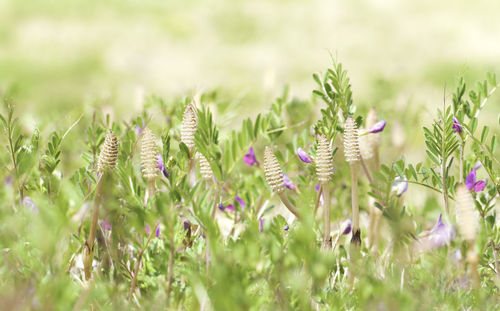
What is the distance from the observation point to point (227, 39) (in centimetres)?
1218

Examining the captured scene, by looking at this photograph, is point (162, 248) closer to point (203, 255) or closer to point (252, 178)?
point (203, 255)

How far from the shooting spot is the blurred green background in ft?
33.4

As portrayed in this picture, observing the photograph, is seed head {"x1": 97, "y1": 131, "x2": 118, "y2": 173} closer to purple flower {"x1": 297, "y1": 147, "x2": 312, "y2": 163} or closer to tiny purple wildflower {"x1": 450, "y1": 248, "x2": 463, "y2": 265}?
purple flower {"x1": 297, "y1": 147, "x2": 312, "y2": 163}

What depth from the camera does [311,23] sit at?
12430 mm

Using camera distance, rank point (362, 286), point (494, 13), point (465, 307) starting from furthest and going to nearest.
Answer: point (494, 13)
point (465, 307)
point (362, 286)

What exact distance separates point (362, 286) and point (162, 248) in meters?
0.50

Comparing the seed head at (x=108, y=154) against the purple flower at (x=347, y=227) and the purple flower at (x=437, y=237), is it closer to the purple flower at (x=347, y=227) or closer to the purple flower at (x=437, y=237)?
the purple flower at (x=347, y=227)

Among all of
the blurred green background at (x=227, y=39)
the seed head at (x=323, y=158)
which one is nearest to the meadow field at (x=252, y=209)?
the seed head at (x=323, y=158)

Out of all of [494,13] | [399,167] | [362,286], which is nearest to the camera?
[362,286]

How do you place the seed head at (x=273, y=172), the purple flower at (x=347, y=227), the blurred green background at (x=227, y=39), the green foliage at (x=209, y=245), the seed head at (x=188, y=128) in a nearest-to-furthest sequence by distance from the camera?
the green foliage at (x=209, y=245), the seed head at (x=273, y=172), the seed head at (x=188, y=128), the purple flower at (x=347, y=227), the blurred green background at (x=227, y=39)

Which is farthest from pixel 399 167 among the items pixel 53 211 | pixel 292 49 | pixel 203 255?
pixel 292 49

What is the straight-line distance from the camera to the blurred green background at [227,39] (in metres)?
10.2

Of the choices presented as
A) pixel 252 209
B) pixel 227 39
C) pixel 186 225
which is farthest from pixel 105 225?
pixel 227 39

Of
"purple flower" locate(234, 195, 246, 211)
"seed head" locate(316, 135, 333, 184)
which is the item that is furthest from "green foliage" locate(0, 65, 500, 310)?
"seed head" locate(316, 135, 333, 184)
